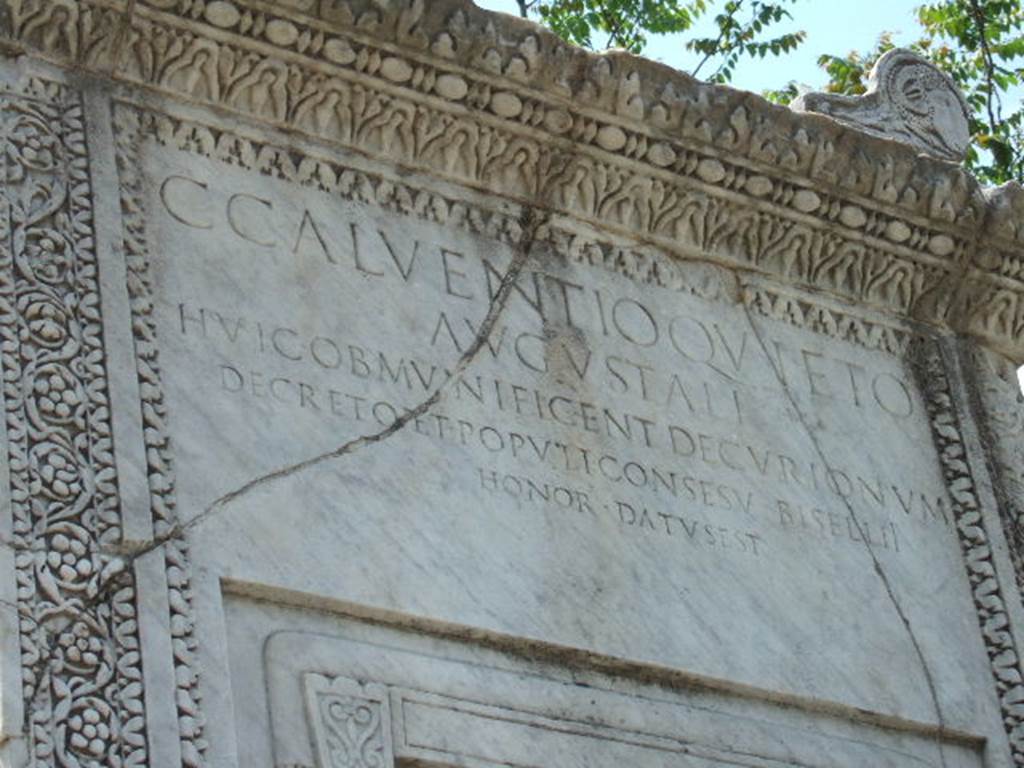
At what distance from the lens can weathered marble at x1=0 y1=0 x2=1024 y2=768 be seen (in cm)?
947

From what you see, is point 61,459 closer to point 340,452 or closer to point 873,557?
point 340,452

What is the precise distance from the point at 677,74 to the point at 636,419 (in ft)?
4.27

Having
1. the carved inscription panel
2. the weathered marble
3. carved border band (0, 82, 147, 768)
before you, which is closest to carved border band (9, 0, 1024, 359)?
the weathered marble

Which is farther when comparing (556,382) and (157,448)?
(556,382)

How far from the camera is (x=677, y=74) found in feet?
37.7

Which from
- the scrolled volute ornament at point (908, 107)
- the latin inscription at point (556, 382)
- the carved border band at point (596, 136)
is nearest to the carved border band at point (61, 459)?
the latin inscription at point (556, 382)

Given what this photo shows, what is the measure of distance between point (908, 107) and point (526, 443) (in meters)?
2.54

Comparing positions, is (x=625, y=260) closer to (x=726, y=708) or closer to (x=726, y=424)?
(x=726, y=424)

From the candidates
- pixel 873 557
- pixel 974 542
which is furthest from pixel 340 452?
pixel 974 542

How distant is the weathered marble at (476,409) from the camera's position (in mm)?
A: 9469

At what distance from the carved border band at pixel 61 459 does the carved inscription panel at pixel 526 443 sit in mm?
238

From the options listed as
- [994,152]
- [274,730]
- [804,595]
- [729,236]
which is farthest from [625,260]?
[994,152]

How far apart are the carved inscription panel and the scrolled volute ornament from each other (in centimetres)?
90

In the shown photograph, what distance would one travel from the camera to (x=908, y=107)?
40.4ft
